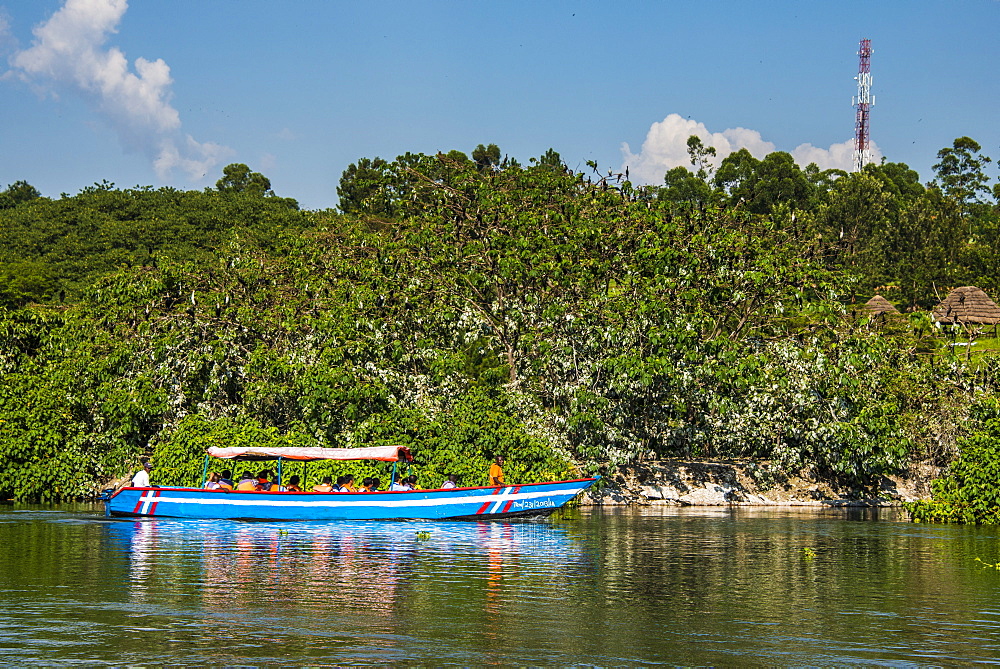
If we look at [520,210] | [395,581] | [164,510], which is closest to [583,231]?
[520,210]

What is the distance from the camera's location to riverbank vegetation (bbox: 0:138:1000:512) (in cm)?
3681

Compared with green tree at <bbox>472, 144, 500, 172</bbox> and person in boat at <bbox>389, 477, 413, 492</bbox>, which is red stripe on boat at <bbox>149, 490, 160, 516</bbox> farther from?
green tree at <bbox>472, 144, 500, 172</bbox>

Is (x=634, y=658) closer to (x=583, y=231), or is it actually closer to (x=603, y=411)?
(x=603, y=411)

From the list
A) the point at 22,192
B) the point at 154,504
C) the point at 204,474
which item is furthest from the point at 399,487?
the point at 22,192

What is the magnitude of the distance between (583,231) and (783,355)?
28.7 feet

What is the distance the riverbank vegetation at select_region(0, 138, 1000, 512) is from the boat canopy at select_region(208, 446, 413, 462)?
3.36m

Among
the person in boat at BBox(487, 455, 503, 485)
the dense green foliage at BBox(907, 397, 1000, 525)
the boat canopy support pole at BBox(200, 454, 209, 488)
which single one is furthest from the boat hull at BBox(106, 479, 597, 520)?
the dense green foliage at BBox(907, 397, 1000, 525)

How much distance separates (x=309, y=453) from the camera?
32.5m

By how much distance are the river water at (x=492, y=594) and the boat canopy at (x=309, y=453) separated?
2284mm

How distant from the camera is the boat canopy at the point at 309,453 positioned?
106 feet

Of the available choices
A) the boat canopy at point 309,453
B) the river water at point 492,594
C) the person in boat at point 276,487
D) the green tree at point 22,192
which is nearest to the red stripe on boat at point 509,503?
the river water at point 492,594

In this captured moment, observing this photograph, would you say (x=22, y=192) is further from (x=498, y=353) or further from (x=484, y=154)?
(x=498, y=353)

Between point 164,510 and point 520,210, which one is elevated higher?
point 520,210

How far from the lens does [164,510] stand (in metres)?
32.4
